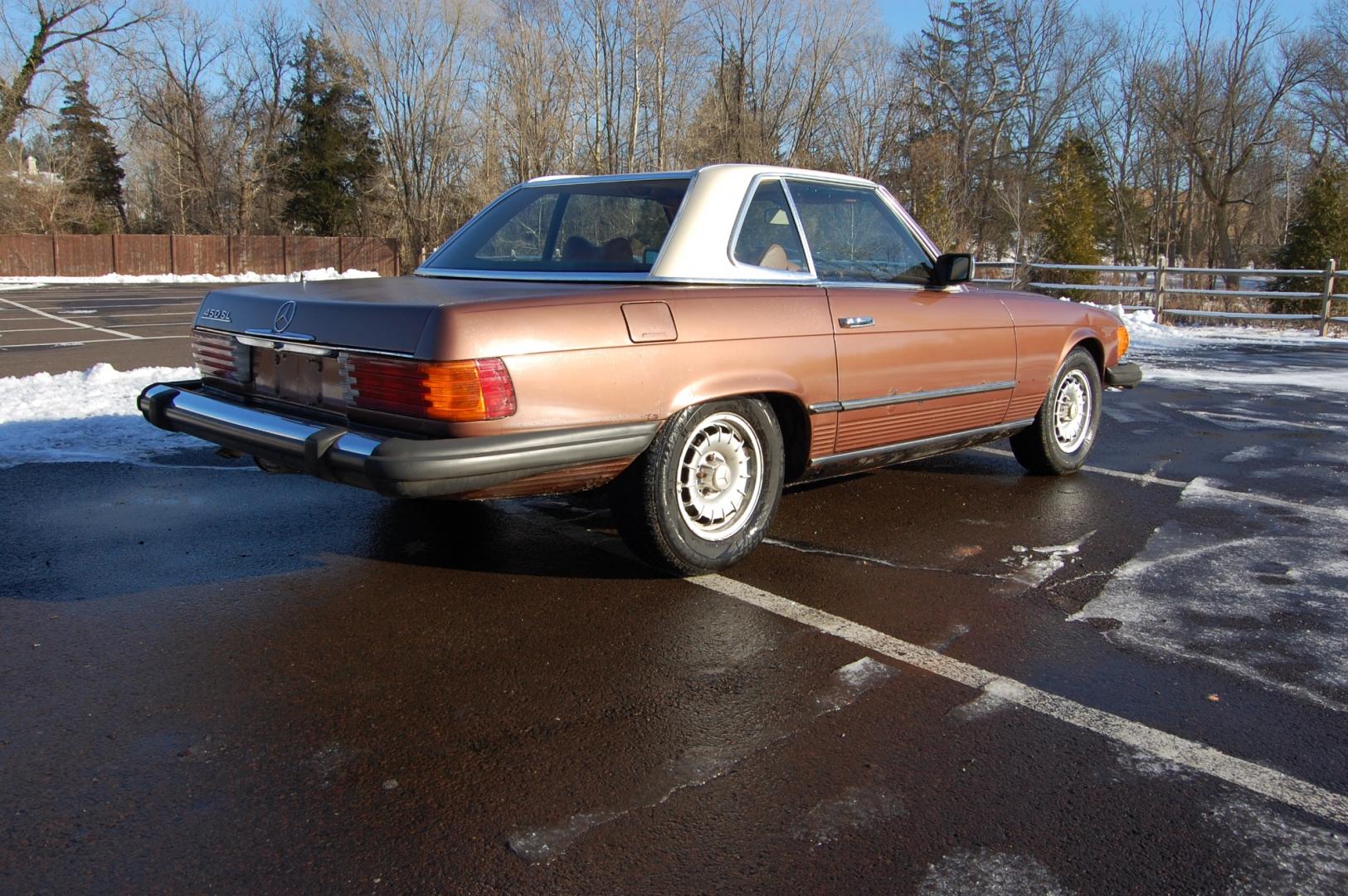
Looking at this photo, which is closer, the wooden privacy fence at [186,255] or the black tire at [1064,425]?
the black tire at [1064,425]

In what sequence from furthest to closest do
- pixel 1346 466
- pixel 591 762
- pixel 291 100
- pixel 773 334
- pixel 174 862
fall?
pixel 291 100, pixel 1346 466, pixel 773 334, pixel 591 762, pixel 174 862

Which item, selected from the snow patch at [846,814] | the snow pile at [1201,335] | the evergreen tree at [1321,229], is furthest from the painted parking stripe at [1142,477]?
the evergreen tree at [1321,229]

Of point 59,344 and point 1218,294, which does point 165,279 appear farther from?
point 1218,294

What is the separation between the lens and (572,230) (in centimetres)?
466

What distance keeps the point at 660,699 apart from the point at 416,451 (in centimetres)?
111

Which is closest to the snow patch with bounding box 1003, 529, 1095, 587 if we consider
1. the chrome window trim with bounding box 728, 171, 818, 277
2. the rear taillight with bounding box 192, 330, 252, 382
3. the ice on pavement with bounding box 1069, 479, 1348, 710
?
the ice on pavement with bounding box 1069, 479, 1348, 710

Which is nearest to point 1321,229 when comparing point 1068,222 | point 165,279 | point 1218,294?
point 1068,222

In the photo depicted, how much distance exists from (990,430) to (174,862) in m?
4.35

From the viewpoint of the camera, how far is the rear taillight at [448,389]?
11.0ft

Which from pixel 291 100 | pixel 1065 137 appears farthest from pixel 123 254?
pixel 1065 137

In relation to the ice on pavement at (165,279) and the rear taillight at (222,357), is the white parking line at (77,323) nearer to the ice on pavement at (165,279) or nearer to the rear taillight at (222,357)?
the ice on pavement at (165,279)

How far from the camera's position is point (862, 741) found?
282cm

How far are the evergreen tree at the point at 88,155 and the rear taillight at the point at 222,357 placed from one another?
4921 centimetres

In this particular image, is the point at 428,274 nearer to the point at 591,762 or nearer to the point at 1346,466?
the point at 591,762
